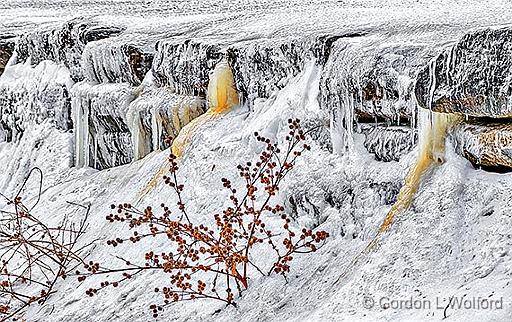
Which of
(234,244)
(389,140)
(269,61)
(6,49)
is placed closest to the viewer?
(234,244)

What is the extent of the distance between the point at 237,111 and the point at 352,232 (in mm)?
1756

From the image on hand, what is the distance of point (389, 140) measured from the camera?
17.2 ft

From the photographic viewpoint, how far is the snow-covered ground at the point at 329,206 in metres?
4.36

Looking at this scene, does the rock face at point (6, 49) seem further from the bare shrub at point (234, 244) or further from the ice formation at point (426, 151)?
the ice formation at point (426, 151)

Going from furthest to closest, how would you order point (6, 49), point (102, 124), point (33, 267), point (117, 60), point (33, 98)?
point (6, 49)
point (33, 98)
point (102, 124)
point (117, 60)
point (33, 267)

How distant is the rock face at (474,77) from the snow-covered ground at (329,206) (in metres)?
0.28

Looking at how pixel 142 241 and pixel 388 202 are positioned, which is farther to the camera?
pixel 142 241

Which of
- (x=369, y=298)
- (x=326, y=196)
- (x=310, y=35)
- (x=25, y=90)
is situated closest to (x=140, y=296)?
(x=326, y=196)

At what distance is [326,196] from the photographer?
5.38m

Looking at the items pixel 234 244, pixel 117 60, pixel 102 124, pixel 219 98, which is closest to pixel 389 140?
pixel 234 244

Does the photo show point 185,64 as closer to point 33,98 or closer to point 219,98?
point 219,98

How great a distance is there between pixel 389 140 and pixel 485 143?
728 mm

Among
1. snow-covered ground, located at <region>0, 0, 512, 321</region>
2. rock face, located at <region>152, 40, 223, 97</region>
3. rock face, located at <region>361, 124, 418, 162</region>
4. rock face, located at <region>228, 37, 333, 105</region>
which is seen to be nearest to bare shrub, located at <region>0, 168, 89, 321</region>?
snow-covered ground, located at <region>0, 0, 512, 321</region>

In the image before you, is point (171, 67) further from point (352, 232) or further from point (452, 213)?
point (452, 213)
